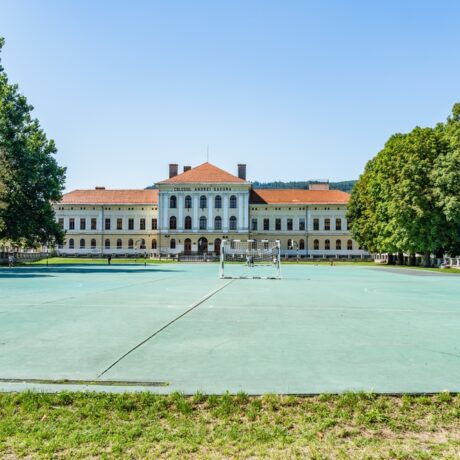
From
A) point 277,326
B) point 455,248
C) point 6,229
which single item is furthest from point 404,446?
point 455,248

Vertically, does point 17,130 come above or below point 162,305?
above

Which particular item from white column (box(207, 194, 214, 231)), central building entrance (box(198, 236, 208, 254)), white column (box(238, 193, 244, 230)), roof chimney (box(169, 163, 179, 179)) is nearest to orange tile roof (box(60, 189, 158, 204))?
roof chimney (box(169, 163, 179, 179))

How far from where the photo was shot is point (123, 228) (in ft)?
280

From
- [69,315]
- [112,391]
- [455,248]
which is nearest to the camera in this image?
[112,391]

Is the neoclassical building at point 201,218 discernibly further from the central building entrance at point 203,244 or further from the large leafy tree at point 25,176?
the large leafy tree at point 25,176

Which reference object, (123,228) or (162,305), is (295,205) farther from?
(162,305)

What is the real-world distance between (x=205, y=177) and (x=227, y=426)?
76521mm

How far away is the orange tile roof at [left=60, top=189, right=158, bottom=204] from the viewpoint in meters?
85.9

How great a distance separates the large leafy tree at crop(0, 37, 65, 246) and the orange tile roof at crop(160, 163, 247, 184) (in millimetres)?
31849

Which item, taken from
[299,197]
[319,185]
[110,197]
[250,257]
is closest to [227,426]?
[250,257]

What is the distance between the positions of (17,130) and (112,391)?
42392mm

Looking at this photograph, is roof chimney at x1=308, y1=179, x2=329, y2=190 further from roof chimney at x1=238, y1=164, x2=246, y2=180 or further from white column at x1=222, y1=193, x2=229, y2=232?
white column at x1=222, y1=193, x2=229, y2=232

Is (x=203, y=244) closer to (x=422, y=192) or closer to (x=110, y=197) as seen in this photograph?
(x=110, y=197)

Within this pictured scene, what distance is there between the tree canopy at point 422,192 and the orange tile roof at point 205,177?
3186cm
